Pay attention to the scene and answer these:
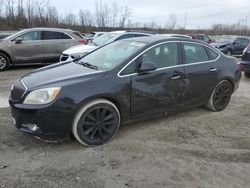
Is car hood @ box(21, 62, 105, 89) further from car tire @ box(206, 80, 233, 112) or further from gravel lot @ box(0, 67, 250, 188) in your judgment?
car tire @ box(206, 80, 233, 112)

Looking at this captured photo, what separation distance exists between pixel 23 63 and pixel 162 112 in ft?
25.7

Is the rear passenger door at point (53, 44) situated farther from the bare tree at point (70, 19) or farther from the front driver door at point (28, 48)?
the bare tree at point (70, 19)

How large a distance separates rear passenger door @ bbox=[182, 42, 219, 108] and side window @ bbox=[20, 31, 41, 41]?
7.66 meters

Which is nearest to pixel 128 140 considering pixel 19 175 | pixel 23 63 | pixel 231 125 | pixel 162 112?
pixel 162 112

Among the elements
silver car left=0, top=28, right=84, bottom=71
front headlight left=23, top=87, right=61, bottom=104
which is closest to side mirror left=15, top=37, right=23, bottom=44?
silver car left=0, top=28, right=84, bottom=71

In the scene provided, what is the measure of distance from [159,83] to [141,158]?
1391mm

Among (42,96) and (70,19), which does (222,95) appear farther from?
(70,19)

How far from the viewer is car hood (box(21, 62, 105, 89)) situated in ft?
13.6

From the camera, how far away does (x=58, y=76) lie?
172 inches

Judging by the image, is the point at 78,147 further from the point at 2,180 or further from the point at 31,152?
the point at 2,180

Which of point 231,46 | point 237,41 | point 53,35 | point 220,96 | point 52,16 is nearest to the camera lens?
point 220,96

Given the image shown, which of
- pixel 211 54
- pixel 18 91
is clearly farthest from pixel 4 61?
pixel 211 54

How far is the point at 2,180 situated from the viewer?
3.44 m

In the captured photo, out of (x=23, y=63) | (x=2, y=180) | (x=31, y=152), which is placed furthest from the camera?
(x=23, y=63)
